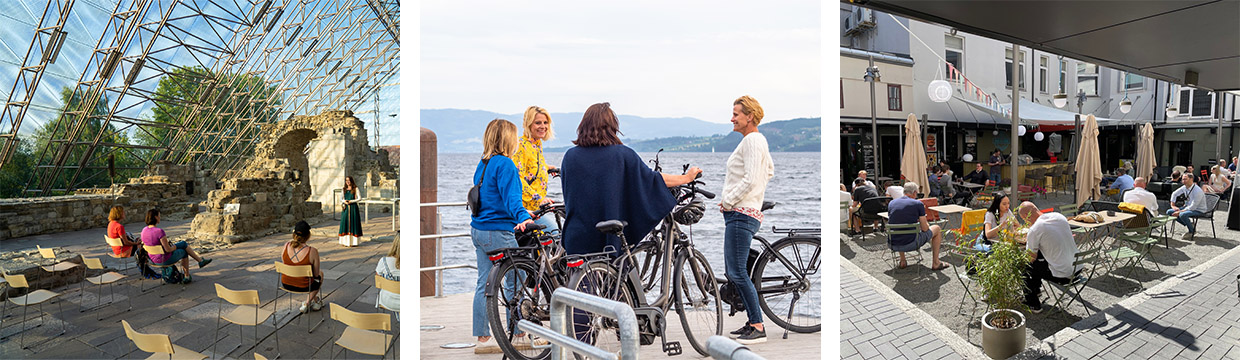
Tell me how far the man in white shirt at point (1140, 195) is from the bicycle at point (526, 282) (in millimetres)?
2826

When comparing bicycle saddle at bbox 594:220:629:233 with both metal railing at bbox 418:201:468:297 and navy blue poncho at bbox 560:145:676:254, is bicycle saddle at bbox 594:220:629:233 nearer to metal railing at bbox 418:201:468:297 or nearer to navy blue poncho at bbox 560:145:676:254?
navy blue poncho at bbox 560:145:676:254

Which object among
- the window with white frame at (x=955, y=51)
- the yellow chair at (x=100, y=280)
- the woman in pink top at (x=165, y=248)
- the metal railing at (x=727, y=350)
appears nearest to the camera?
the metal railing at (x=727, y=350)

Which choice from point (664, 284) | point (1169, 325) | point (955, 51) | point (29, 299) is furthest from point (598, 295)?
point (29, 299)

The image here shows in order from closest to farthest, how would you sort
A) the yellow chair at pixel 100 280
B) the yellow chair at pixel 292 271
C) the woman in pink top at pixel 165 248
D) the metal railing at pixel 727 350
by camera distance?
the metal railing at pixel 727 350 < the yellow chair at pixel 292 271 < the yellow chair at pixel 100 280 < the woman in pink top at pixel 165 248

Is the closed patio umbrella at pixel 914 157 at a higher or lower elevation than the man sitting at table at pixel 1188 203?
higher

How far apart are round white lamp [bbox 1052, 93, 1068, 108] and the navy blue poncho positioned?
6.24 ft

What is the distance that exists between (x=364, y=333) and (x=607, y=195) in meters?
1.58

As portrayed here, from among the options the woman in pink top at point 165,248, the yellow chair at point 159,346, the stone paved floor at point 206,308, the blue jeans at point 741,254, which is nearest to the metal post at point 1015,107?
the blue jeans at point 741,254

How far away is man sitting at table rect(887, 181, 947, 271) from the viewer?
2875mm

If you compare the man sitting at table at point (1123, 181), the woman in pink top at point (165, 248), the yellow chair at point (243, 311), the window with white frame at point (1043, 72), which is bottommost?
the yellow chair at point (243, 311)

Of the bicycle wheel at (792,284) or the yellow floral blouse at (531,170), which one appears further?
the bicycle wheel at (792,284)

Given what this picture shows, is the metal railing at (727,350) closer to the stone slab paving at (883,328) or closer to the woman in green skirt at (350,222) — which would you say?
the stone slab paving at (883,328)

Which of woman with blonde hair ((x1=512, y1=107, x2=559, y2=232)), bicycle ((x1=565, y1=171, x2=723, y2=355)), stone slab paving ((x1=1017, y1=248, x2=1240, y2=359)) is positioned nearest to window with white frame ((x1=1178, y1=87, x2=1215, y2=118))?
stone slab paving ((x1=1017, y1=248, x2=1240, y2=359))

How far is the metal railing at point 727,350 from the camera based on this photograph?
1.18 m
